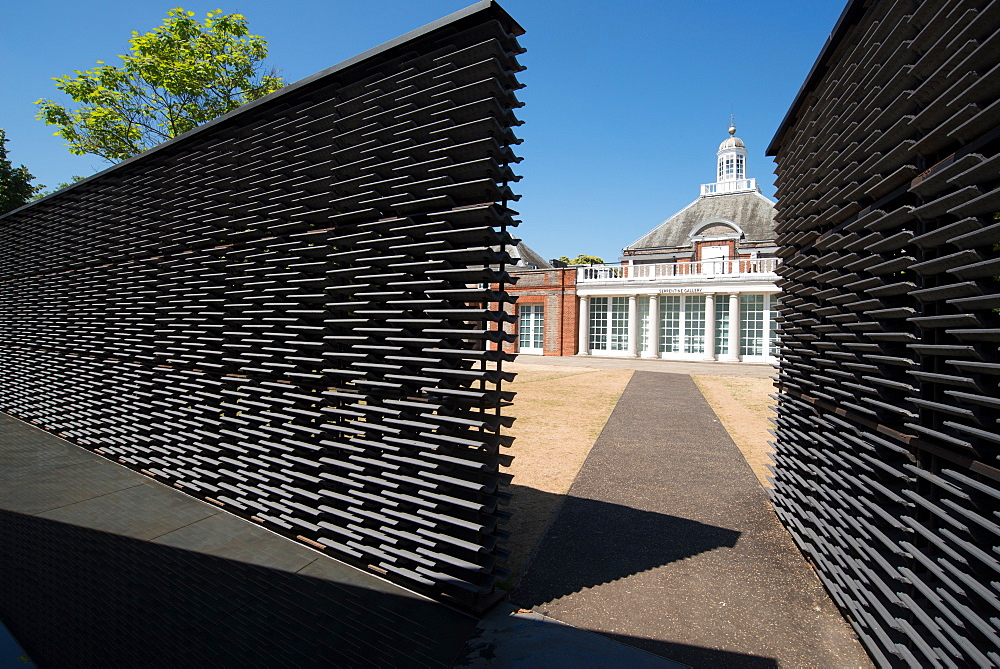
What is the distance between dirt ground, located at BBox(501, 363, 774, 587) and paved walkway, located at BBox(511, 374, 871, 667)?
0.72 ft

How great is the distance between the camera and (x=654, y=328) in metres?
25.4

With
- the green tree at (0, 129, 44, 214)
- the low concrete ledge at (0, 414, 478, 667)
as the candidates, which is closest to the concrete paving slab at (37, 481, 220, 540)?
the low concrete ledge at (0, 414, 478, 667)

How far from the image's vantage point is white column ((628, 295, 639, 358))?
2584cm

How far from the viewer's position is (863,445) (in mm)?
2797

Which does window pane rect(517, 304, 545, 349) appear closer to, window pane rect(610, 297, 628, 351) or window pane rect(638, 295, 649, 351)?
window pane rect(610, 297, 628, 351)

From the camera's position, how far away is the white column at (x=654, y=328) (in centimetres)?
2519

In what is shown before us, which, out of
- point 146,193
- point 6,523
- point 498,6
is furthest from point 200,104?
point 498,6

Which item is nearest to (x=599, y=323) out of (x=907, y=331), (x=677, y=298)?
(x=677, y=298)

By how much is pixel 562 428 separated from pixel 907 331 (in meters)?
6.76

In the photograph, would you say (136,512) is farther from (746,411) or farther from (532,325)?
(532,325)

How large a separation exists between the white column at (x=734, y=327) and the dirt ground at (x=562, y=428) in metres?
6.81

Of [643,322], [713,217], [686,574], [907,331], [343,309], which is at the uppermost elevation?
[713,217]

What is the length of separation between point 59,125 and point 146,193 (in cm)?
1067

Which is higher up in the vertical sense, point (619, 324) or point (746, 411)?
point (619, 324)
